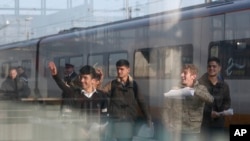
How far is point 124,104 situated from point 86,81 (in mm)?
271

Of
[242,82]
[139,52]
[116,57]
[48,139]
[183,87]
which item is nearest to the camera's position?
[48,139]

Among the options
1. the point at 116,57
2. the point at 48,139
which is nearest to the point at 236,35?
the point at 116,57

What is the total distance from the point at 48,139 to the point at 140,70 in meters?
0.74

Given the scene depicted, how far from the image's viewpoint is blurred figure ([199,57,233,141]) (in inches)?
128

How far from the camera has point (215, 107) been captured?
328 cm

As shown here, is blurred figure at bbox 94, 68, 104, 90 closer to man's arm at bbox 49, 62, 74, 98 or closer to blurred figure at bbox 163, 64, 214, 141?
man's arm at bbox 49, 62, 74, 98

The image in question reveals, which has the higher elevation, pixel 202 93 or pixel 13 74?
pixel 13 74

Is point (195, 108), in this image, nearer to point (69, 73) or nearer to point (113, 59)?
point (113, 59)

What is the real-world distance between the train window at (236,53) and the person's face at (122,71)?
48.9 inches

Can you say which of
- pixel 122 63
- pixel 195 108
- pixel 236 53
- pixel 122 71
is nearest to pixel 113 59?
pixel 122 63

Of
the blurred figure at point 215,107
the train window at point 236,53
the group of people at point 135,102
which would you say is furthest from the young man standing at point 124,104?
the train window at point 236,53

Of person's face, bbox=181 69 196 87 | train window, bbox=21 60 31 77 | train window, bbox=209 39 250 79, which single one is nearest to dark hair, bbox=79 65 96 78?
train window, bbox=21 60 31 77

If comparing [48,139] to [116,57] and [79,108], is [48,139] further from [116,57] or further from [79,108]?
[116,57]

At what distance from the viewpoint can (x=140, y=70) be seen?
3.27m
